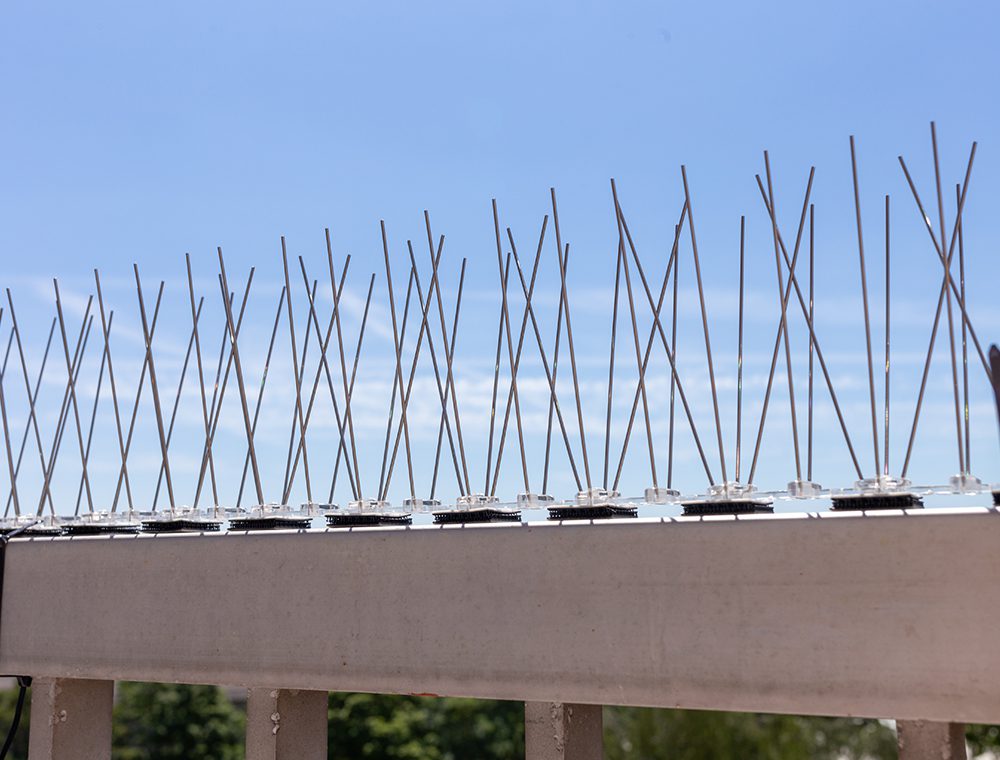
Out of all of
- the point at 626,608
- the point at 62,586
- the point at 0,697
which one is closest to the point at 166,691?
the point at 0,697

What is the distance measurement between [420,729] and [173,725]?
19.8ft

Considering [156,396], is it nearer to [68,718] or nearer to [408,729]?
[68,718]

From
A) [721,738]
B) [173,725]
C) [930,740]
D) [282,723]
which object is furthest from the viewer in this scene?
[173,725]

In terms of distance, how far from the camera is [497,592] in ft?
10.7

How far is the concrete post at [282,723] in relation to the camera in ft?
12.3

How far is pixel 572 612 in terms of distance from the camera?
3.15m

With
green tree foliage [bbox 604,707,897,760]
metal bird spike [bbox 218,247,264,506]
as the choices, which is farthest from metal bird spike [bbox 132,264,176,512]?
green tree foliage [bbox 604,707,897,760]

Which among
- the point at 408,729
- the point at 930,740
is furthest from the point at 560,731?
the point at 408,729

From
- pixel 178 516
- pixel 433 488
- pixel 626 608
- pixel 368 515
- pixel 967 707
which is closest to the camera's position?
pixel 967 707

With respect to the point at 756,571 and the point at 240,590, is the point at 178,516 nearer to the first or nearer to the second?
the point at 240,590

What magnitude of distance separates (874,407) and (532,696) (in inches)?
51.2

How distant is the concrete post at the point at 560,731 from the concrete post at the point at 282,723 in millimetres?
839

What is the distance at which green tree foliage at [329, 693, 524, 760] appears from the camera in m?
26.8

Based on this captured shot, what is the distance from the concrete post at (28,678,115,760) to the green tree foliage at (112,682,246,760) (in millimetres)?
23988
